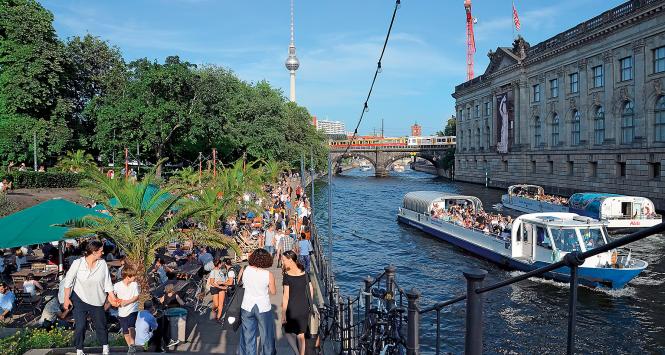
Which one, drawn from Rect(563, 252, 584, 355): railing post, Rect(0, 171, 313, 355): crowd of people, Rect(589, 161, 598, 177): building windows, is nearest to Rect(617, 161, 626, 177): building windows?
Rect(589, 161, 598, 177): building windows

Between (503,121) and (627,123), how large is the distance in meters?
25.8

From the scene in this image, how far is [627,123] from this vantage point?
→ 159ft

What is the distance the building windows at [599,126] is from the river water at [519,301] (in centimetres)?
2278

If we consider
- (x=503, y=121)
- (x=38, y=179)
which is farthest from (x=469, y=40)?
(x=38, y=179)

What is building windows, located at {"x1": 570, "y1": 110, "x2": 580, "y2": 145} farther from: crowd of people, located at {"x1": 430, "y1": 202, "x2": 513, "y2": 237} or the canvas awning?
the canvas awning

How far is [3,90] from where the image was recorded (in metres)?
38.9

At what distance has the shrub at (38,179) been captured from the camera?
110ft

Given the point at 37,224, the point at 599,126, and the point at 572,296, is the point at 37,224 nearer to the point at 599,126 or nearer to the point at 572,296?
the point at 572,296

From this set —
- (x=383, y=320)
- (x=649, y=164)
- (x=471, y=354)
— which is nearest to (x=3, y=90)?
(x=383, y=320)

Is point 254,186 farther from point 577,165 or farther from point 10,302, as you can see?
point 577,165

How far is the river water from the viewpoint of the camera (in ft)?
54.7

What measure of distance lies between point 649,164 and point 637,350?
3408 centimetres

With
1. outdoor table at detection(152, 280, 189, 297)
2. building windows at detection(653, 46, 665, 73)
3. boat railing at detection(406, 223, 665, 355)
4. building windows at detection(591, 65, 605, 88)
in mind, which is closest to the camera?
boat railing at detection(406, 223, 665, 355)

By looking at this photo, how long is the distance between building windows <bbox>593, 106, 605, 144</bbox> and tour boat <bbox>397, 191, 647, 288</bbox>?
27.8 meters
